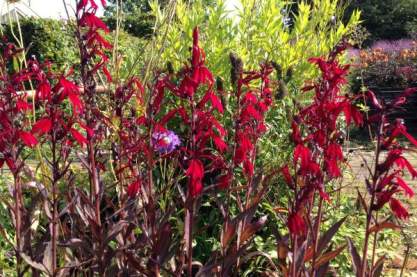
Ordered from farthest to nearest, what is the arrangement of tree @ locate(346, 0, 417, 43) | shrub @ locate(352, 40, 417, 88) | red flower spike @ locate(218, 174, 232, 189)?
tree @ locate(346, 0, 417, 43) < shrub @ locate(352, 40, 417, 88) < red flower spike @ locate(218, 174, 232, 189)

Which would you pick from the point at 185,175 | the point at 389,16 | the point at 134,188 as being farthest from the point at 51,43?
the point at 389,16

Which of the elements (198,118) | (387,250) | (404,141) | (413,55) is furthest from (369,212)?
(413,55)

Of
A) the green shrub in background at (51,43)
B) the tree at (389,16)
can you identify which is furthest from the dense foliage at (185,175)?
the tree at (389,16)

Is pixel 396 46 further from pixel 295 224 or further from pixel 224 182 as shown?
pixel 295 224

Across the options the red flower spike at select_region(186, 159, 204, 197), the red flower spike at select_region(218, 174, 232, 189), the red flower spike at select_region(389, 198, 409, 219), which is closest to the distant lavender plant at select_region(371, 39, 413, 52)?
the red flower spike at select_region(218, 174, 232, 189)

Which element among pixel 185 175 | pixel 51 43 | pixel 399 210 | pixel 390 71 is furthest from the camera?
pixel 390 71

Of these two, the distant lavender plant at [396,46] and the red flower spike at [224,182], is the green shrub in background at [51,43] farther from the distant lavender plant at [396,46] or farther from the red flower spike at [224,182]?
the distant lavender plant at [396,46]

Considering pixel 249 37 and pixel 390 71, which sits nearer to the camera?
pixel 249 37

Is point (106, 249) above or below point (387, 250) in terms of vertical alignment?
above

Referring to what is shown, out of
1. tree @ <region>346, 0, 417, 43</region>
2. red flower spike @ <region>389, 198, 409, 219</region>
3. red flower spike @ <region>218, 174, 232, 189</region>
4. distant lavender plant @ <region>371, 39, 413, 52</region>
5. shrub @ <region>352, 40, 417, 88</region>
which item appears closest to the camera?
red flower spike @ <region>389, 198, 409, 219</region>

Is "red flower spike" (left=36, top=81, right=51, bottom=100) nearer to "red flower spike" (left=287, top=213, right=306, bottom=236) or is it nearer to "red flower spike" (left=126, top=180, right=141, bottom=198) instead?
"red flower spike" (left=126, top=180, right=141, bottom=198)

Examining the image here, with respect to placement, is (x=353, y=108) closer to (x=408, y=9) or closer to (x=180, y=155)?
(x=180, y=155)

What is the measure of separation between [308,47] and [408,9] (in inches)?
1130

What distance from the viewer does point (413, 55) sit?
10.6 metres
